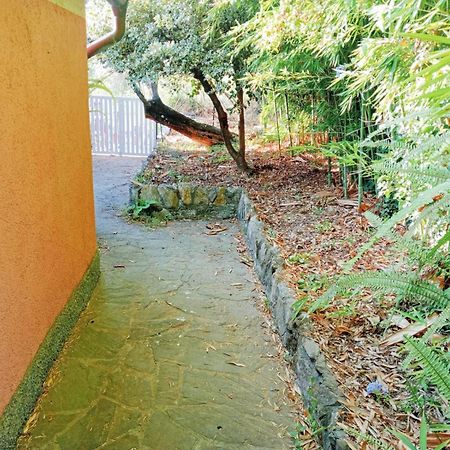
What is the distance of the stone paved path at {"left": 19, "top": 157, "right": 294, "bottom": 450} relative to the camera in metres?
2.02

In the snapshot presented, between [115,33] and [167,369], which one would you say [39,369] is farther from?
[115,33]

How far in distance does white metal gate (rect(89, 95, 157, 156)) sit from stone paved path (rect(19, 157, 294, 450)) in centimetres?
548

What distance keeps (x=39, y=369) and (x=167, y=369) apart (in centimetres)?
68

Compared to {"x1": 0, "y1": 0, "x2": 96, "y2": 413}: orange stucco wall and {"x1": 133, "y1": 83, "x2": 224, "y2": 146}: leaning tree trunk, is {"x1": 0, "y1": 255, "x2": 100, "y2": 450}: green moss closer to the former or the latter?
{"x1": 0, "y1": 0, "x2": 96, "y2": 413}: orange stucco wall

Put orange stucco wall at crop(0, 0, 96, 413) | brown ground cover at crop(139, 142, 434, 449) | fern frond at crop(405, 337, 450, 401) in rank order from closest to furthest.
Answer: fern frond at crop(405, 337, 450, 401) → brown ground cover at crop(139, 142, 434, 449) → orange stucco wall at crop(0, 0, 96, 413)

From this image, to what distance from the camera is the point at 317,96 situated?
5023 millimetres

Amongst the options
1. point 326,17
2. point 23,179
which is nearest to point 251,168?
point 326,17

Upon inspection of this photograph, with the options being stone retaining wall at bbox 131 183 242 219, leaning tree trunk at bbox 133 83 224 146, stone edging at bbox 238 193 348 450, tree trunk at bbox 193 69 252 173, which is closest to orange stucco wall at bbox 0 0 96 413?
stone edging at bbox 238 193 348 450

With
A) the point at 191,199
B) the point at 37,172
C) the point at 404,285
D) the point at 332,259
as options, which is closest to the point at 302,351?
the point at 404,285

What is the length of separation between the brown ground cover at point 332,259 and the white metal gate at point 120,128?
8.50 feet

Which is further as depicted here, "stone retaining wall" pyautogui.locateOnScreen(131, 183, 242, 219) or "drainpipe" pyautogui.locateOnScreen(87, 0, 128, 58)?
"stone retaining wall" pyautogui.locateOnScreen(131, 183, 242, 219)

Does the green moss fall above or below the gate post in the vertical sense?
below

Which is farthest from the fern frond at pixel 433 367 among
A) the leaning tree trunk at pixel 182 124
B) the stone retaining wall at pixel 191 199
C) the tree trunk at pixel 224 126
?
the leaning tree trunk at pixel 182 124

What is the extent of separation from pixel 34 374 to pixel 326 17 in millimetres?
2764
